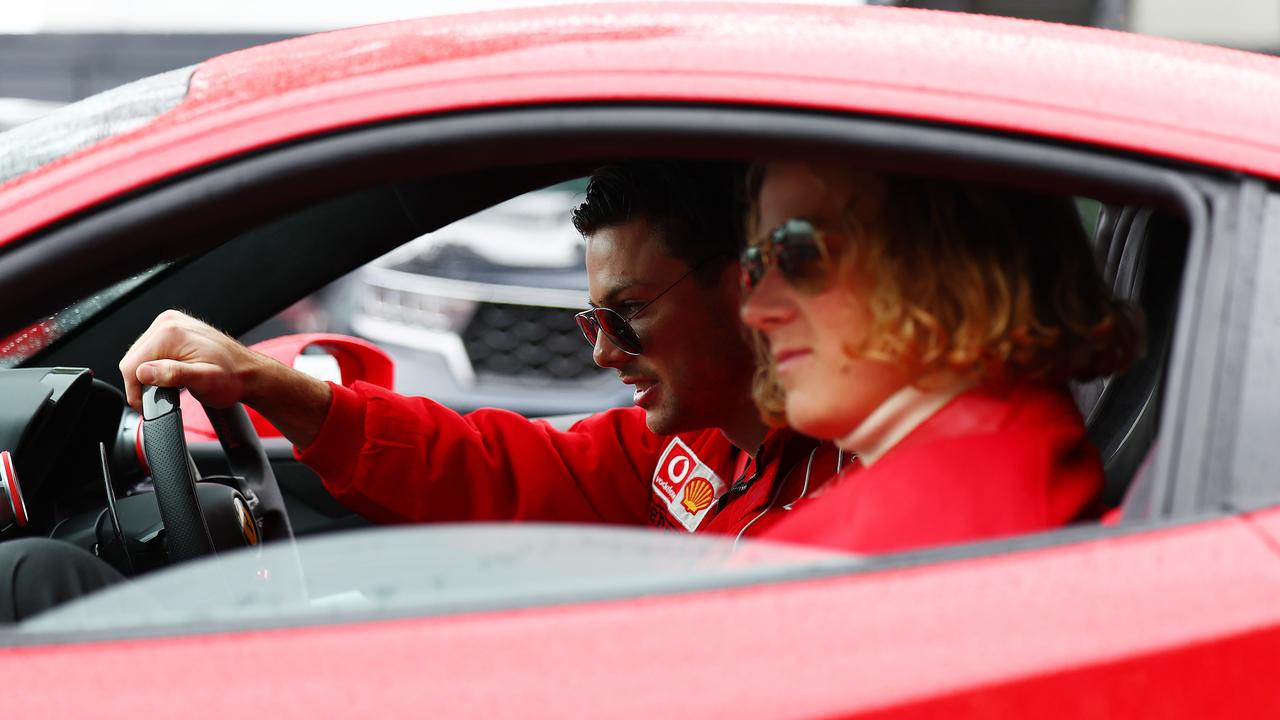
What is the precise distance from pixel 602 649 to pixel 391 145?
1.43ft

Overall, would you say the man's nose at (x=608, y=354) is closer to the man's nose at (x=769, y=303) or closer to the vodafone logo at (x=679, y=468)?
the vodafone logo at (x=679, y=468)

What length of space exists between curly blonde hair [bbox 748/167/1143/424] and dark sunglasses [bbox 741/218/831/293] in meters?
0.02

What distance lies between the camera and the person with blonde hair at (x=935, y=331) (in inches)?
41.3

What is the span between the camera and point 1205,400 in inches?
36.2

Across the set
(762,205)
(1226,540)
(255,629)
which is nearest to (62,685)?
(255,629)

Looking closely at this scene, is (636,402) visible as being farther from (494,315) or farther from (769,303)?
(494,315)

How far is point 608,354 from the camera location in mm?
2002

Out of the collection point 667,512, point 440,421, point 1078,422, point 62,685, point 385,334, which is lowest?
point 385,334

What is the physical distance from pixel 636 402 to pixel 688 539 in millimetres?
995

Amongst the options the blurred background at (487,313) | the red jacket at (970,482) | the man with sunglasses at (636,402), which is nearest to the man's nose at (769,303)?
the red jacket at (970,482)

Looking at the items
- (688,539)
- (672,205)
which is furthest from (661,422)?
(688,539)

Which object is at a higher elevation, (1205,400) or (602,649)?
(1205,400)

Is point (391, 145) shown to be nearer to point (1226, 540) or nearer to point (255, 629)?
point (255, 629)

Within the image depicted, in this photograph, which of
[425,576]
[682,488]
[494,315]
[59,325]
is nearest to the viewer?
[425,576]
